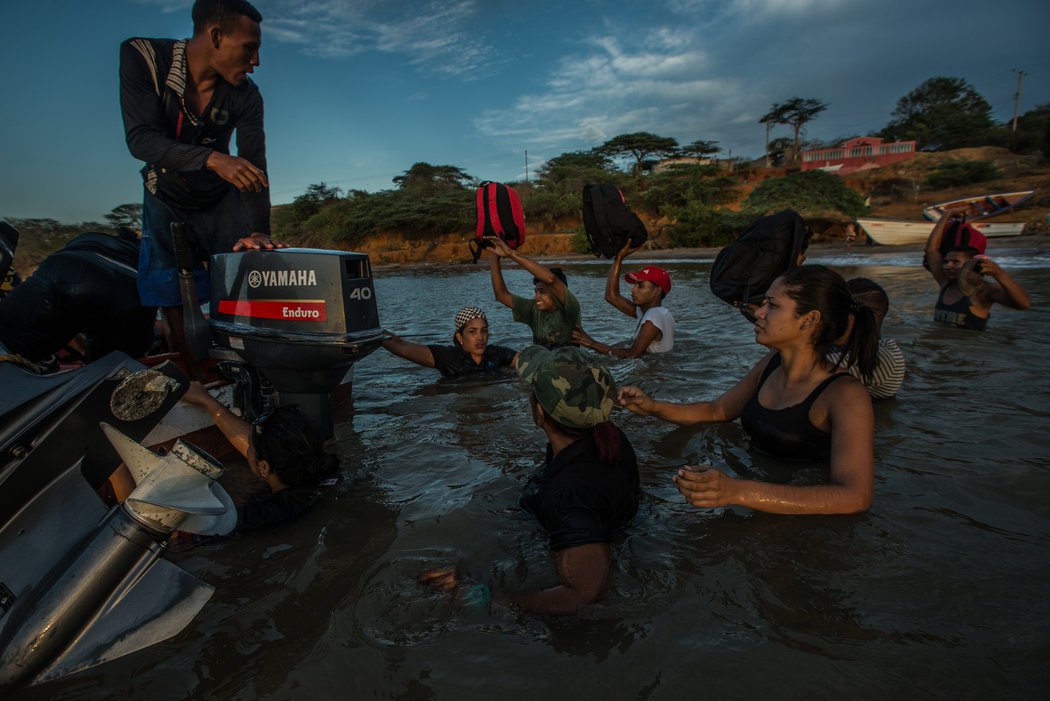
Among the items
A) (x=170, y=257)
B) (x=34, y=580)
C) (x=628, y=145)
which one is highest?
(x=628, y=145)

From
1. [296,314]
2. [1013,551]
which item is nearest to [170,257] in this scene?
[296,314]

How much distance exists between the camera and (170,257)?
3.45 m

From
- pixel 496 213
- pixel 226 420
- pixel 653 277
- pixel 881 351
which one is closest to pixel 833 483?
pixel 881 351

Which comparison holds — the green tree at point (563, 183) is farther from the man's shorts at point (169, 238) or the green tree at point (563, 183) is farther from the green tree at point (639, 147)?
the man's shorts at point (169, 238)

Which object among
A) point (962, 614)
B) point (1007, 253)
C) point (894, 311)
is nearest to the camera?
point (962, 614)

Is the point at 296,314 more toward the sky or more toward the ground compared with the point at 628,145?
more toward the ground

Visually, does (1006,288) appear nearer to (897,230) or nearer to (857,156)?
(897,230)

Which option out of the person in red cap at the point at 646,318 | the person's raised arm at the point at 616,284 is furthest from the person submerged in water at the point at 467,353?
the person's raised arm at the point at 616,284

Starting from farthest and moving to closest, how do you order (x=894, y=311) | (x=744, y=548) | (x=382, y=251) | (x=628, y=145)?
(x=628, y=145), (x=382, y=251), (x=894, y=311), (x=744, y=548)

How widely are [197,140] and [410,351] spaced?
105 inches

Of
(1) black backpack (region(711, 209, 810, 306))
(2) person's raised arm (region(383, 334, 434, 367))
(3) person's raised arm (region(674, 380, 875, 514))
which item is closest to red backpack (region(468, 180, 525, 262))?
(2) person's raised arm (region(383, 334, 434, 367))

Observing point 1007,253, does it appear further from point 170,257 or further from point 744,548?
point 170,257

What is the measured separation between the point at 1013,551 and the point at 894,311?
789 centimetres

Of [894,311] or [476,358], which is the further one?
[894,311]
